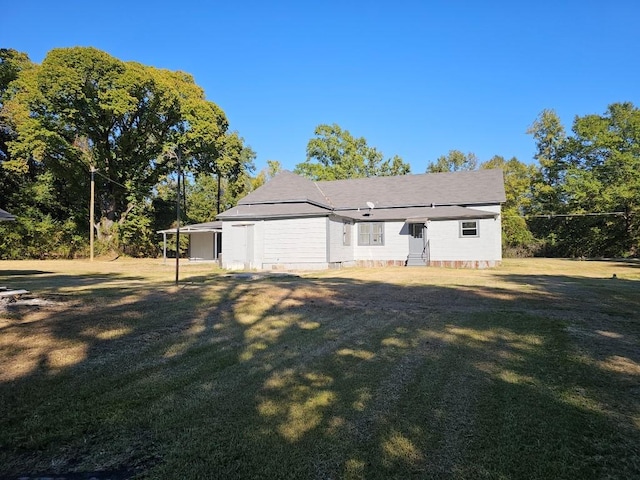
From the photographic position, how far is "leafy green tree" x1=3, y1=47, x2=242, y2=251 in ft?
92.2

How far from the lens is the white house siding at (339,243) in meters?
20.4

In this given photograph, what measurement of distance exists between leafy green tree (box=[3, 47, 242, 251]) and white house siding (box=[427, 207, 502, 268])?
1962 centimetres

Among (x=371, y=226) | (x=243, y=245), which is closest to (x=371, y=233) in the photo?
(x=371, y=226)

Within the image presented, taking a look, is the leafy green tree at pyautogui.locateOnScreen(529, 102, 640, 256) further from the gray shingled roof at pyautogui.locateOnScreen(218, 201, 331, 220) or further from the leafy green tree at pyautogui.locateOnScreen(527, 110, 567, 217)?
the gray shingled roof at pyautogui.locateOnScreen(218, 201, 331, 220)

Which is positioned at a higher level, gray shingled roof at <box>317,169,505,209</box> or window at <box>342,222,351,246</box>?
gray shingled roof at <box>317,169,505,209</box>

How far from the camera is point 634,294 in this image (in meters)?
10.2

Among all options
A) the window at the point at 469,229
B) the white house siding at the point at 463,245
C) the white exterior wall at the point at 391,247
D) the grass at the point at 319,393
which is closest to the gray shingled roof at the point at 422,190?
the white house siding at the point at 463,245

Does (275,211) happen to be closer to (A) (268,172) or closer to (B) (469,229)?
(B) (469,229)

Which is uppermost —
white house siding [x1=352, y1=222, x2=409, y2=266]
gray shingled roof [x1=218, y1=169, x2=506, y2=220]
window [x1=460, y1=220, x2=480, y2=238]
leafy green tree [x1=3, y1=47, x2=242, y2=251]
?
leafy green tree [x1=3, y1=47, x2=242, y2=251]

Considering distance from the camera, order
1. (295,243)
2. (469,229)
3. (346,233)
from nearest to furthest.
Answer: (295,243)
(469,229)
(346,233)

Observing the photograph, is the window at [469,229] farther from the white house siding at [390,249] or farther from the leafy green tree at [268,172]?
the leafy green tree at [268,172]

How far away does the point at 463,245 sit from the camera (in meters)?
21.7

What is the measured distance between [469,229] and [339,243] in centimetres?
663

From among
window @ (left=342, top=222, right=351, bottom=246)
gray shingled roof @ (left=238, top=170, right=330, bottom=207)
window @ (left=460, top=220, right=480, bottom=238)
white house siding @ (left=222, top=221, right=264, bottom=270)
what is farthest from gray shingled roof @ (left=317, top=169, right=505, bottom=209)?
white house siding @ (left=222, top=221, right=264, bottom=270)
